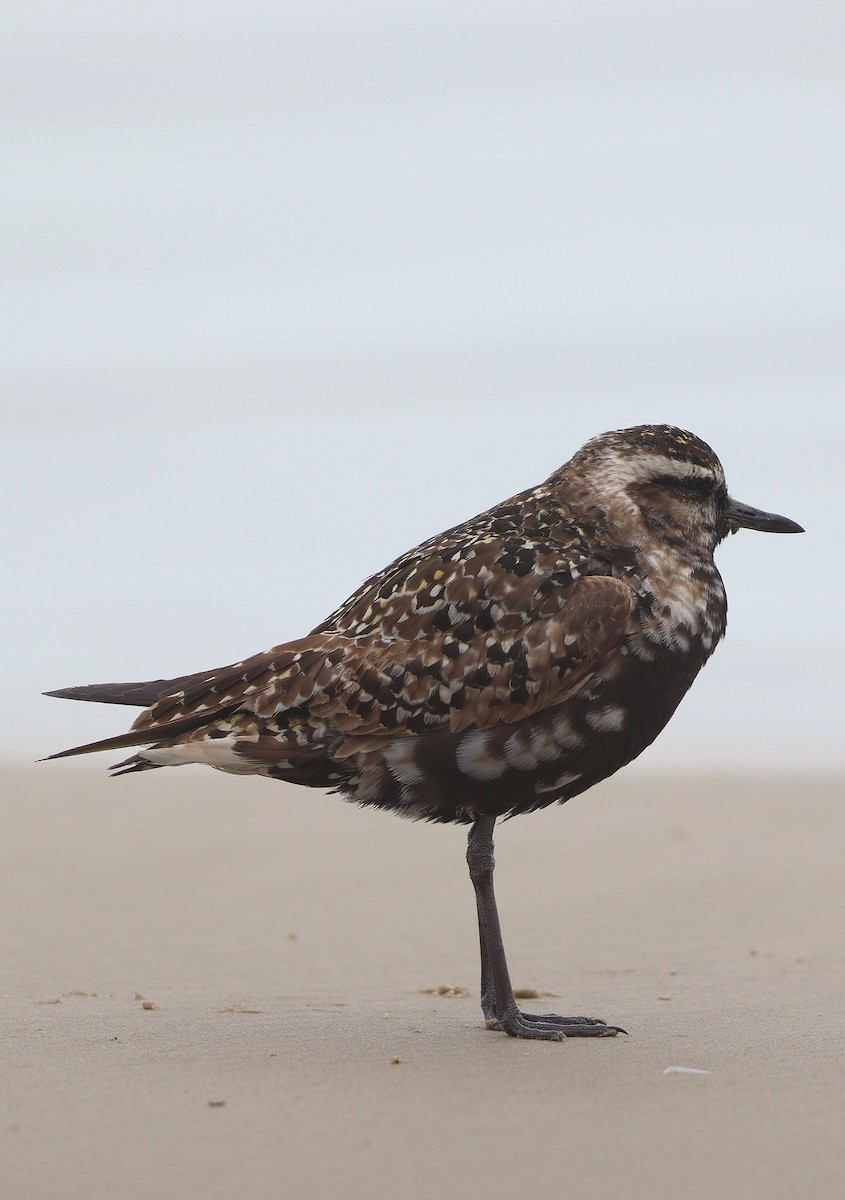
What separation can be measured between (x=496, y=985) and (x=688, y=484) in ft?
7.31

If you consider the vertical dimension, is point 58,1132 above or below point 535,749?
below

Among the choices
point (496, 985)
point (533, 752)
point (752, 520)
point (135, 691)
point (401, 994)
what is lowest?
point (401, 994)

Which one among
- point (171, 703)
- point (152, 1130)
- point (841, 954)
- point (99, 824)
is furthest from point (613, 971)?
point (99, 824)

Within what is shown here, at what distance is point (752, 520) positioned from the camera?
698 centimetres

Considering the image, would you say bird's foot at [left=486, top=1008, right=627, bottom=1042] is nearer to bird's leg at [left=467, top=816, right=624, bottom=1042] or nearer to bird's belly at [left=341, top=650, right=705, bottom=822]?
bird's leg at [left=467, top=816, right=624, bottom=1042]

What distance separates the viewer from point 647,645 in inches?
238

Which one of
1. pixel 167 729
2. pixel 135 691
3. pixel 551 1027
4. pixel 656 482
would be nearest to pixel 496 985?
pixel 551 1027

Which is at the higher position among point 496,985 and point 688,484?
point 688,484

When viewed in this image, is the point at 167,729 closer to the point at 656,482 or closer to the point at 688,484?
the point at 656,482

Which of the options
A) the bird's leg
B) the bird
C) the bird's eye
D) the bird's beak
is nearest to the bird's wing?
the bird

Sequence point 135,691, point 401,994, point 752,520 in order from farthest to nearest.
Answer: point 401,994, point 752,520, point 135,691

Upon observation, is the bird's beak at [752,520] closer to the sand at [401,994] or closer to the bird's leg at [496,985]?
the bird's leg at [496,985]

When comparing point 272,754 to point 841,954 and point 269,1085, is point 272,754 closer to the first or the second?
point 269,1085

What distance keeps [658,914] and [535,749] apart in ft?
12.5
